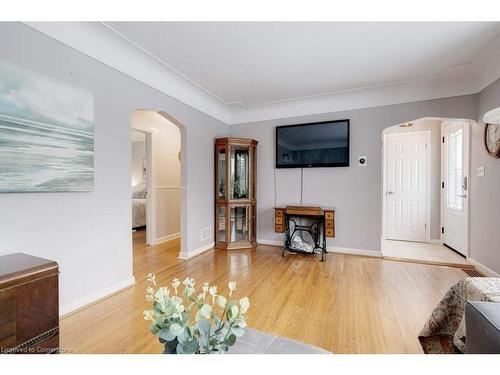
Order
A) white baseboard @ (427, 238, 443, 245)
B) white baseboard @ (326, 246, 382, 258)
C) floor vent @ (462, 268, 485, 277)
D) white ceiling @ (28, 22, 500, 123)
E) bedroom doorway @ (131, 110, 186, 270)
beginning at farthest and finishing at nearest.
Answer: white baseboard @ (427, 238, 443, 245)
bedroom doorway @ (131, 110, 186, 270)
white baseboard @ (326, 246, 382, 258)
floor vent @ (462, 268, 485, 277)
white ceiling @ (28, 22, 500, 123)

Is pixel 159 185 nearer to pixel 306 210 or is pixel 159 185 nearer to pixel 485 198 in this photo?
pixel 306 210

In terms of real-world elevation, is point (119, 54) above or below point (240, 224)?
above

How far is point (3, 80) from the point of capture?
1.53 metres

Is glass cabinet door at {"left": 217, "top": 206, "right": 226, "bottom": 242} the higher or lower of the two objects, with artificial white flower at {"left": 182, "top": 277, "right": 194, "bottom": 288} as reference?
lower

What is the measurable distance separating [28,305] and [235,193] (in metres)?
2.91

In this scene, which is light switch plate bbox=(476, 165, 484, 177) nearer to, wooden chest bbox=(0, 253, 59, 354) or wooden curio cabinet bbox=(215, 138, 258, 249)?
wooden curio cabinet bbox=(215, 138, 258, 249)

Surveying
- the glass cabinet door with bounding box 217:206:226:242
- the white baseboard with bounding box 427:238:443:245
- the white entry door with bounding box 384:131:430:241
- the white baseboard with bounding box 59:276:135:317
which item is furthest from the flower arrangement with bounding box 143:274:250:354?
the white baseboard with bounding box 427:238:443:245

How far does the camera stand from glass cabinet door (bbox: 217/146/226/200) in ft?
13.0

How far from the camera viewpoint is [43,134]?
1.73 meters

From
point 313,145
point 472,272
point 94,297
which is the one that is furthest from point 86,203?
point 472,272

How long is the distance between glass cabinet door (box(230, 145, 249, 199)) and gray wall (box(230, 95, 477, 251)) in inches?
18.7

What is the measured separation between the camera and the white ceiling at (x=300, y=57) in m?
2.03

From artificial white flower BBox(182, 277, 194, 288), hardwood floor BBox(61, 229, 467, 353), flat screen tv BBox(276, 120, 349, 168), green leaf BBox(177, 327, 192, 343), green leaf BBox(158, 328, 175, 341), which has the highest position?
flat screen tv BBox(276, 120, 349, 168)
